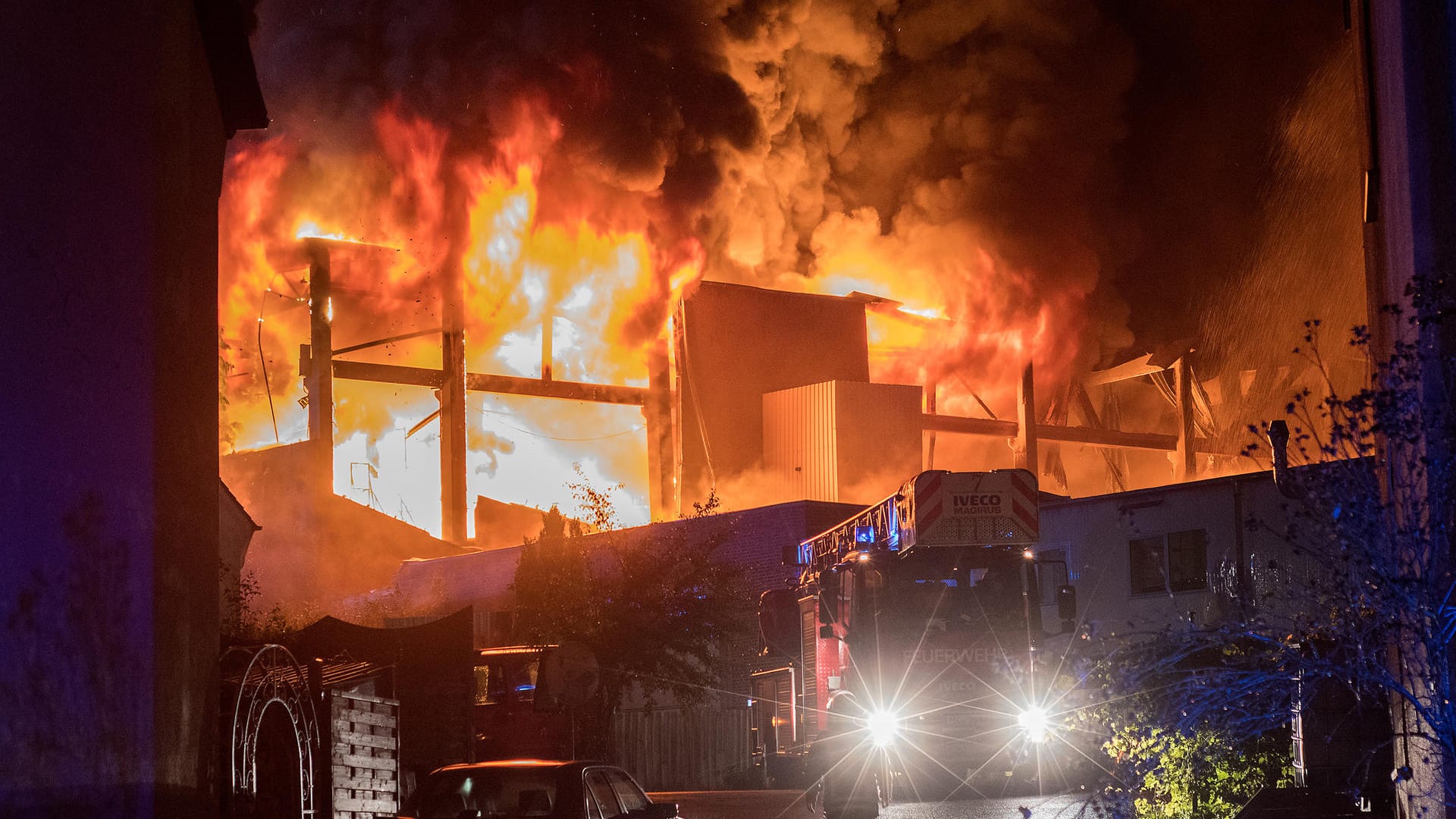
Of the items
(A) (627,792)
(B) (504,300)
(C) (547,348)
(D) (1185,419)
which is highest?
(B) (504,300)

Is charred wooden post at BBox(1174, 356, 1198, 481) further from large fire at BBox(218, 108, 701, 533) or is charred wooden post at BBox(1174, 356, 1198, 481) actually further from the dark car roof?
the dark car roof

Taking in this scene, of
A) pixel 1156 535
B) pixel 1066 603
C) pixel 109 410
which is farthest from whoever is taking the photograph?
pixel 1156 535

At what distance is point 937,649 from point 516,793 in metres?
6.20

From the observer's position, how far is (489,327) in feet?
132

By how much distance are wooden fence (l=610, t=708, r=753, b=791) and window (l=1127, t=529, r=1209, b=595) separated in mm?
9250

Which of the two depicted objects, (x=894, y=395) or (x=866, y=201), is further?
(x=866, y=201)

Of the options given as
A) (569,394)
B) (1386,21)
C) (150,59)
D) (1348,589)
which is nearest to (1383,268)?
(1386,21)

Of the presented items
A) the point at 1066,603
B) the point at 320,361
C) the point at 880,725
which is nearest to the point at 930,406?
the point at 320,361

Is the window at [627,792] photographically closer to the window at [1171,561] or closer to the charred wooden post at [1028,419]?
the window at [1171,561]

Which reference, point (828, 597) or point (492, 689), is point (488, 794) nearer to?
point (828, 597)

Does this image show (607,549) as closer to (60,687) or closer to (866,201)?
(866,201)

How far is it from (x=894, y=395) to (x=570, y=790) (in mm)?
29317

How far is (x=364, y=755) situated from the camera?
14422 mm

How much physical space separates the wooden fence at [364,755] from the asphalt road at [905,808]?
3.18 metres
